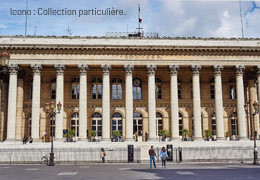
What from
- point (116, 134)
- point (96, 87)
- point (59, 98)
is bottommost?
point (116, 134)

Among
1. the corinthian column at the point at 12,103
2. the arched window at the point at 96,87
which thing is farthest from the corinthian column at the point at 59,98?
the arched window at the point at 96,87

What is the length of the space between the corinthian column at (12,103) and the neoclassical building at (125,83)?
105 mm

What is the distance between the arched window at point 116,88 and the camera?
144 ft

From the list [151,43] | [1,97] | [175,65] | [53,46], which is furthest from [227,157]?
[1,97]

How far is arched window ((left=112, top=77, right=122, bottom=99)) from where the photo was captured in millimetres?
43906

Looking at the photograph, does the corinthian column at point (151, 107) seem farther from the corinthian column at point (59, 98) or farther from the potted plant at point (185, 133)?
the corinthian column at point (59, 98)

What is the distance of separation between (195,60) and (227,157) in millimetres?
13023

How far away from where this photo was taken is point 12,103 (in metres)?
37.6

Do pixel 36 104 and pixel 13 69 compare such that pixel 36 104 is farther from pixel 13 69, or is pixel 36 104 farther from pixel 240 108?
pixel 240 108

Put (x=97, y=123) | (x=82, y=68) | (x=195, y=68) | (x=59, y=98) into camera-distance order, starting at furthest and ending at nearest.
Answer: (x=97, y=123) < (x=195, y=68) < (x=82, y=68) < (x=59, y=98)

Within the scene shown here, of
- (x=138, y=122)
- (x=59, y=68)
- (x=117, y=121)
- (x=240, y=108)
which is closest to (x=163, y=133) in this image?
(x=138, y=122)

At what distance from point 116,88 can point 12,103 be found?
13.1 metres

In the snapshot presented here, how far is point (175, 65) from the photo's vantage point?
39.3 metres

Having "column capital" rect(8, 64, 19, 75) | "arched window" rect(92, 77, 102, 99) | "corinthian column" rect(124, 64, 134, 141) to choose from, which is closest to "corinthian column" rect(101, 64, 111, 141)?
"corinthian column" rect(124, 64, 134, 141)
